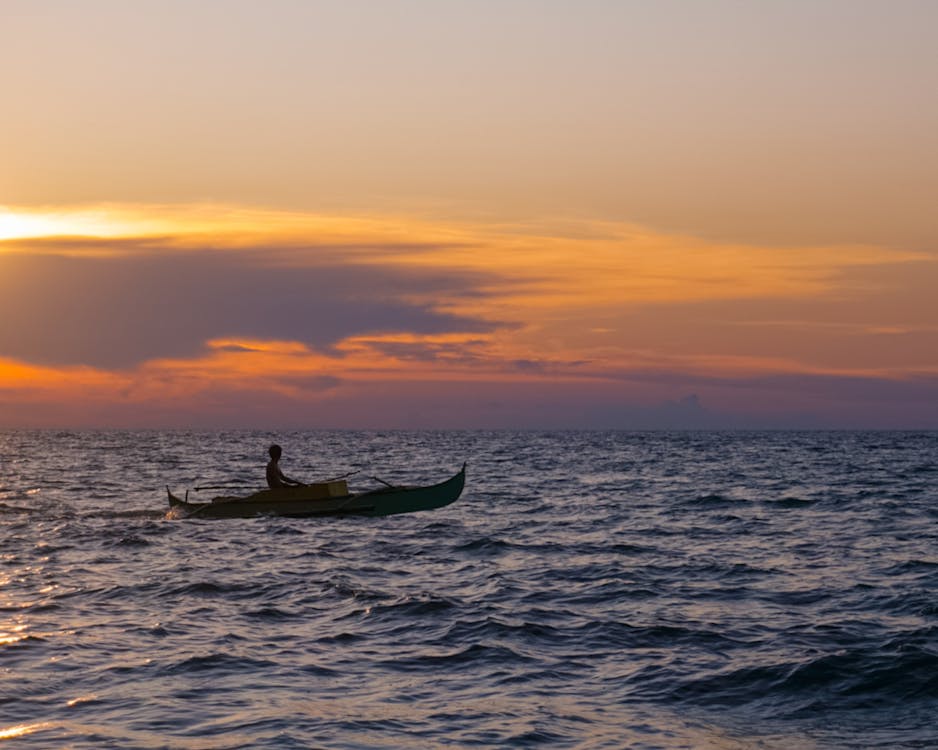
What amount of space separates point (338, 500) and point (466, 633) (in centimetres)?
1717

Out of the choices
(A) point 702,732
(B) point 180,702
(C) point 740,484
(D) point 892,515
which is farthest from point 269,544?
(C) point 740,484

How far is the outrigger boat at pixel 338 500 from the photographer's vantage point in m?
34.8

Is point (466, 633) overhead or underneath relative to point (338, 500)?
underneath

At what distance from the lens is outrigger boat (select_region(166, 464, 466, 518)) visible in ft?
114

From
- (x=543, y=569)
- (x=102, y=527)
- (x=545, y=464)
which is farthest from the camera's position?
(x=545, y=464)

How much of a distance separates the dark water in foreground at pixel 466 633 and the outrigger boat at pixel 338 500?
642 mm

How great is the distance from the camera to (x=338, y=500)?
114 feet

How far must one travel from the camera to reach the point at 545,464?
90.5 m

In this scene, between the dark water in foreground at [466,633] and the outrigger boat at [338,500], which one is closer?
the dark water in foreground at [466,633]

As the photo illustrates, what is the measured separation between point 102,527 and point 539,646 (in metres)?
21.1

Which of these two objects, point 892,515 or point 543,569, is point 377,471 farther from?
point 543,569

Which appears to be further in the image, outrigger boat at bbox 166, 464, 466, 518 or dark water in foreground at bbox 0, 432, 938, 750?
outrigger boat at bbox 166, 464, 466, 518

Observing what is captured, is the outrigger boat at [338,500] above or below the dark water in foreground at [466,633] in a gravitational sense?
above

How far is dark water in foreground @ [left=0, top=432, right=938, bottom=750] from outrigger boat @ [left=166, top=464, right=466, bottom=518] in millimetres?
642
